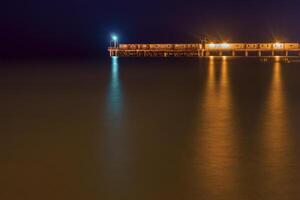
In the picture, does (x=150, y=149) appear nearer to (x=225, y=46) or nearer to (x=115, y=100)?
(x=115, y=100)

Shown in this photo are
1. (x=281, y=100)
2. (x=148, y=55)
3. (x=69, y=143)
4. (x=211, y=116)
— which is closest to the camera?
(x=69, y=143)

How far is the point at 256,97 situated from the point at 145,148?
516cm

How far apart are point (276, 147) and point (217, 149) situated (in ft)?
1.87

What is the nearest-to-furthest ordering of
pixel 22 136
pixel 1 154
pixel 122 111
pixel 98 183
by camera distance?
pixel 98 183, pixel 1 154, pixel 22 136, pixel 122 111

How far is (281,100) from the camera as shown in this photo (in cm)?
920

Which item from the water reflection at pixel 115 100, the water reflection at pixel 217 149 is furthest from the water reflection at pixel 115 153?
the water reflection at pixel 217 149

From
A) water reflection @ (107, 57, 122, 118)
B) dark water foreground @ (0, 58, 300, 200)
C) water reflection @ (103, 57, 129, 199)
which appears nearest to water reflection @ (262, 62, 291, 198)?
dark water foreground @ (0, 58, 300, 200)

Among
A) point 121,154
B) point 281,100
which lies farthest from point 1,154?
point 281,100

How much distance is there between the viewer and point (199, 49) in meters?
54.4

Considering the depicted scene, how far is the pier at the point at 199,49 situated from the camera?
5262 centimetres

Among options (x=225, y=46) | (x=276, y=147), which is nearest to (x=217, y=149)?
(x=276, y=147)

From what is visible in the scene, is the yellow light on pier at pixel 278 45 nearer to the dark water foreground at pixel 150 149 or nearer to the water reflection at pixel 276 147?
the dark water foreground at pixel 150 149

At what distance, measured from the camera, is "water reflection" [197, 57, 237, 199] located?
379 cm

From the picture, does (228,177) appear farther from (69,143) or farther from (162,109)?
(162,109)
